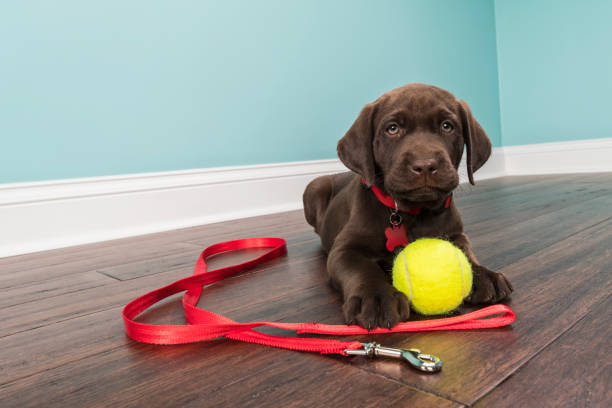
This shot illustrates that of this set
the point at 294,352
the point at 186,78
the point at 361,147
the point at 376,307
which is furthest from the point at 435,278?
the point at 186,78

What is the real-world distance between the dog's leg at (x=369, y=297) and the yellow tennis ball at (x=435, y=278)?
5cm

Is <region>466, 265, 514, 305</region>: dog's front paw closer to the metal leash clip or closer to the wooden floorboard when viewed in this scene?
the wooden floorboard

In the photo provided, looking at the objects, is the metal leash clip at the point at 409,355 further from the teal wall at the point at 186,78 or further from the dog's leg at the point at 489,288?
the teal wall at the point at 186,78

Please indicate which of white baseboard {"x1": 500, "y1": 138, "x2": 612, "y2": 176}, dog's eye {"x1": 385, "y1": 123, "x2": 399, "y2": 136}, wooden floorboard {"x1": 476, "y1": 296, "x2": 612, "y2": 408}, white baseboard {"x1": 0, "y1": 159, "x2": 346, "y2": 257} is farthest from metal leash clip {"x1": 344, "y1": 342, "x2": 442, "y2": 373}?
white baseboard {"x1": 500, "y1": 138, "x2": 612, "y2": 176}

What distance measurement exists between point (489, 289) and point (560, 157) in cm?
625

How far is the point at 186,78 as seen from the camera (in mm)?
3643

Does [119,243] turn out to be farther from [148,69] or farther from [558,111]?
[558,111]

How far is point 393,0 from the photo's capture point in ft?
17.0

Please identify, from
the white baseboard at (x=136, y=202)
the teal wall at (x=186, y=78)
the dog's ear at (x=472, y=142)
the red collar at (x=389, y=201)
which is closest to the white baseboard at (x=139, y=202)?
the white baseboard at (x=136, y=202)

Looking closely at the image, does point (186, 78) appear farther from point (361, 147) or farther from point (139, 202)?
point (361, 147)

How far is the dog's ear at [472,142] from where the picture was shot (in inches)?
61.5

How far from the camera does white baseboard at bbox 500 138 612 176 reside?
5957 millimetres

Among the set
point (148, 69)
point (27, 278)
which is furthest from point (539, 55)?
point (27, 278)

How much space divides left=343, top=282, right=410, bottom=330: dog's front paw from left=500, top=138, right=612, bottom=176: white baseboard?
6.29 m
